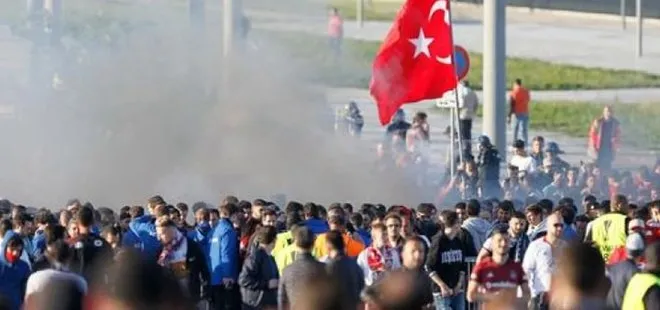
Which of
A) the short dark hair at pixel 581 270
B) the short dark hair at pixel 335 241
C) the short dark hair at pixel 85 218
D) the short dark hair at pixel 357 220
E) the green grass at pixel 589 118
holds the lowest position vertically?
the green grass at pixel 589 118

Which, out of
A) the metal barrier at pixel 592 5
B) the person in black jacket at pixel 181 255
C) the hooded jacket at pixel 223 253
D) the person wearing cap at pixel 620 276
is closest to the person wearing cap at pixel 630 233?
the person wearing cap at pixel 620 276

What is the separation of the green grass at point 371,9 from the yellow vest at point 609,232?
34.7 m

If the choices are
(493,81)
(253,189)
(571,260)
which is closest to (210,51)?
(253,189)

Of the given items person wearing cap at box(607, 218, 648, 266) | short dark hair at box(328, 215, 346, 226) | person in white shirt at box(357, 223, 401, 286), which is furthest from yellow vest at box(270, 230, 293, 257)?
person wearing cap at box(607, 218, 648, 266)

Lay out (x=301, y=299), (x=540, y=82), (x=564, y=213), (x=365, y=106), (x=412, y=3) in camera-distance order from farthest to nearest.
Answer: (x=540, y=82) < (x=365, y=106) < (x=412, y=3) < (x=564, y=213) < (x=301, y=299)

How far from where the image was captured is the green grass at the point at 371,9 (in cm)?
5388

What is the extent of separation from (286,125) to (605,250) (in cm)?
1494

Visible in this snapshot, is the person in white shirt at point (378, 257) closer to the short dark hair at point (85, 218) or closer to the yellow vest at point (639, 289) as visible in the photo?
the short dark hair at point (85, 218)

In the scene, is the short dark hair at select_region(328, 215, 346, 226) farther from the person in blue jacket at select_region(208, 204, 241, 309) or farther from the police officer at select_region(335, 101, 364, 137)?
the police officer at select_region(335, 101, 364, 137)

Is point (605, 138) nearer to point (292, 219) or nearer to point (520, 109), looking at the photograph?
point (520, 109)

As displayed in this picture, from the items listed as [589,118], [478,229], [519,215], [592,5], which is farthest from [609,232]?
[592,5]

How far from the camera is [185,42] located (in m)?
35.3

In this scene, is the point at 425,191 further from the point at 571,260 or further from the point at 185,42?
the point at 571,260

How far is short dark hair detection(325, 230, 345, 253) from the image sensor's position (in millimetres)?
14586
